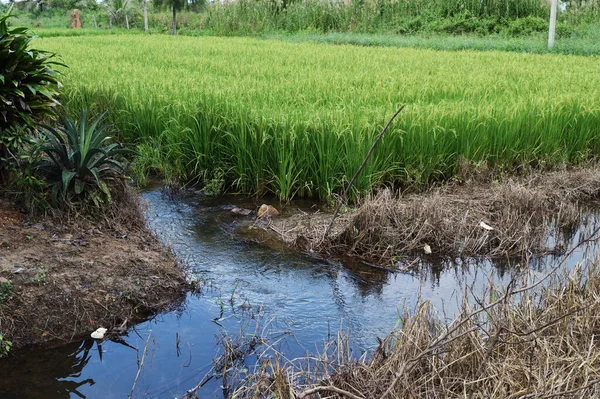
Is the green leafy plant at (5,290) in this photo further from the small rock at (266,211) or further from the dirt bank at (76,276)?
the small rock at (266,211)

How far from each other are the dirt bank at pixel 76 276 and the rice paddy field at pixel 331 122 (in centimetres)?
164

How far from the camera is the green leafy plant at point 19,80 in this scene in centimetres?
443

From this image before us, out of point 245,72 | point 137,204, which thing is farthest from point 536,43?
point 137,204

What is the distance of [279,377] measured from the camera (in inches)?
96.2

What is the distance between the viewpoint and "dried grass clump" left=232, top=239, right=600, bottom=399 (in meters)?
2.47

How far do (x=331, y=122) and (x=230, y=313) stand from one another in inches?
101

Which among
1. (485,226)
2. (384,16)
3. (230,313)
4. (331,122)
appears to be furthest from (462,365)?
(384,16)

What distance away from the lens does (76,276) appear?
144 inches

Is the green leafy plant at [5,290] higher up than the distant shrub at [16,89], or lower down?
lower down

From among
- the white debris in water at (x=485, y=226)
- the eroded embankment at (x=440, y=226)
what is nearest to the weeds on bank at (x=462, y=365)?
the eroded embankment at (x=440, y=226)

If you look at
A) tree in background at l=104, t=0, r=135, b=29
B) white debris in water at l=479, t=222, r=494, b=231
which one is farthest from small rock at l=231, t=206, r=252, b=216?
tree in background at l=104, t=0, r=135, b=29

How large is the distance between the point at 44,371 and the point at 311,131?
3.24 meters

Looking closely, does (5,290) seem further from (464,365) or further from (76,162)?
(464,365)

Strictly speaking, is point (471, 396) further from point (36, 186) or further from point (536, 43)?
point (536, 43)
